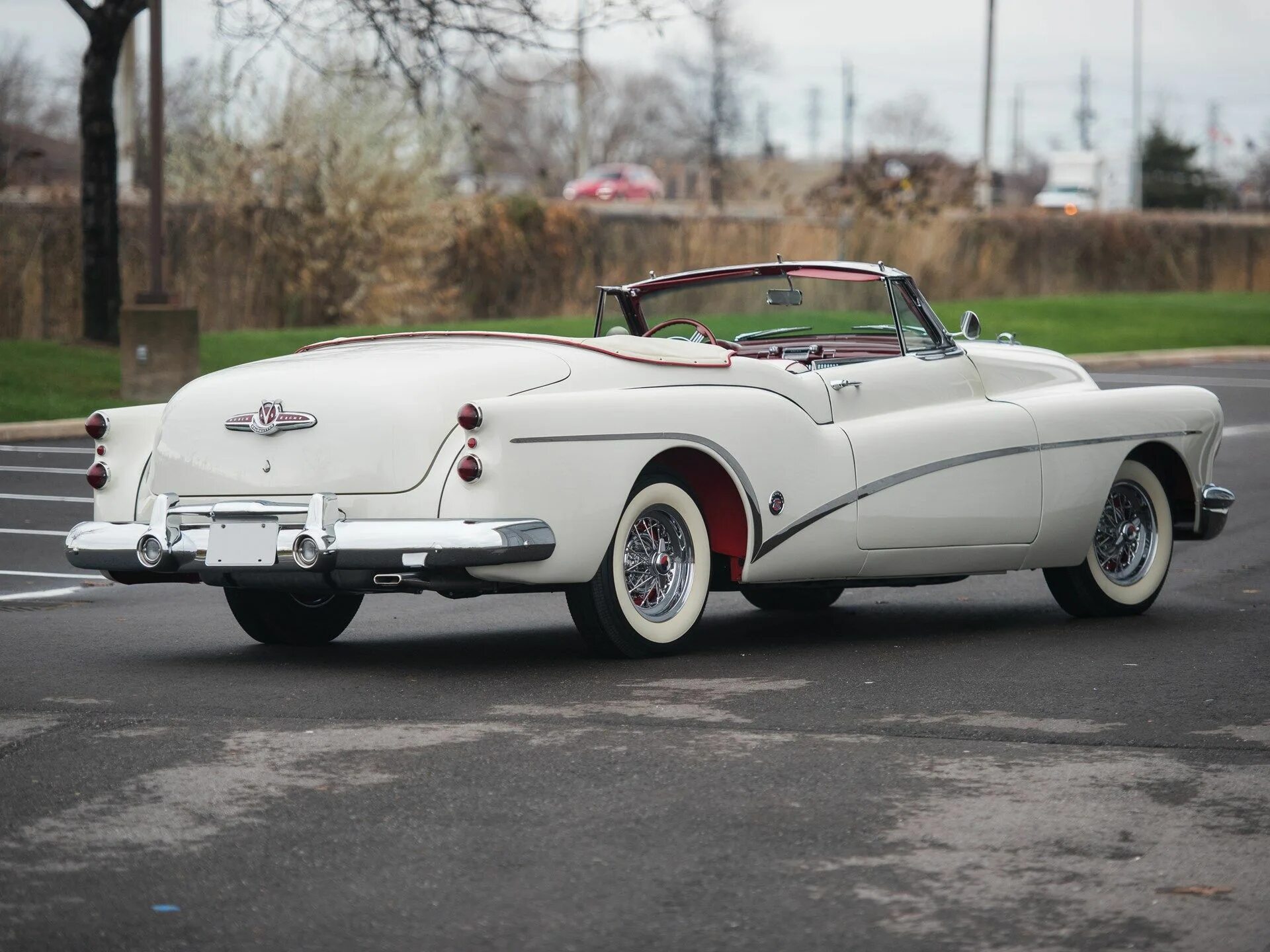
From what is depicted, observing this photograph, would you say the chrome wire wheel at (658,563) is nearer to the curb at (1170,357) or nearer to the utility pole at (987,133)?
the curb at (1170,357)

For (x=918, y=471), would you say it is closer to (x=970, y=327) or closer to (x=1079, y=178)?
(x=970, y=327)

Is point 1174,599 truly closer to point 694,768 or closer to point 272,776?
point 694,768

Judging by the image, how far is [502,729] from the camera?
6.09 metres

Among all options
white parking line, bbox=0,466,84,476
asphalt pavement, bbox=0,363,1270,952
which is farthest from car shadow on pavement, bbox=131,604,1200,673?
white parking line, bbox=0,466,84,476

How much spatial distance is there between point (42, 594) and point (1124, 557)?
507 cm

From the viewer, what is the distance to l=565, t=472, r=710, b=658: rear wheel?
7238 mm

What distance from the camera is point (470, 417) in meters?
6.82

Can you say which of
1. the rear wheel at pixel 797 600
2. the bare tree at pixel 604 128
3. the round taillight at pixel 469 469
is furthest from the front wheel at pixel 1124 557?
the bare tree at pixel 604 128

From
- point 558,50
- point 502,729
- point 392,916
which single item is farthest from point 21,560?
point 558,50

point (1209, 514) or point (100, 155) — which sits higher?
point (100, 155)

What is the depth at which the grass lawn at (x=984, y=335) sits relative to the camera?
66.9ft

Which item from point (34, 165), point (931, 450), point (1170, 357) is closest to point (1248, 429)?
point (1170, 357)

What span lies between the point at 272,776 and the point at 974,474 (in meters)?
3.88

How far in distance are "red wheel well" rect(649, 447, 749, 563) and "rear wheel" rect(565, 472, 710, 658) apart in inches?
4.9
